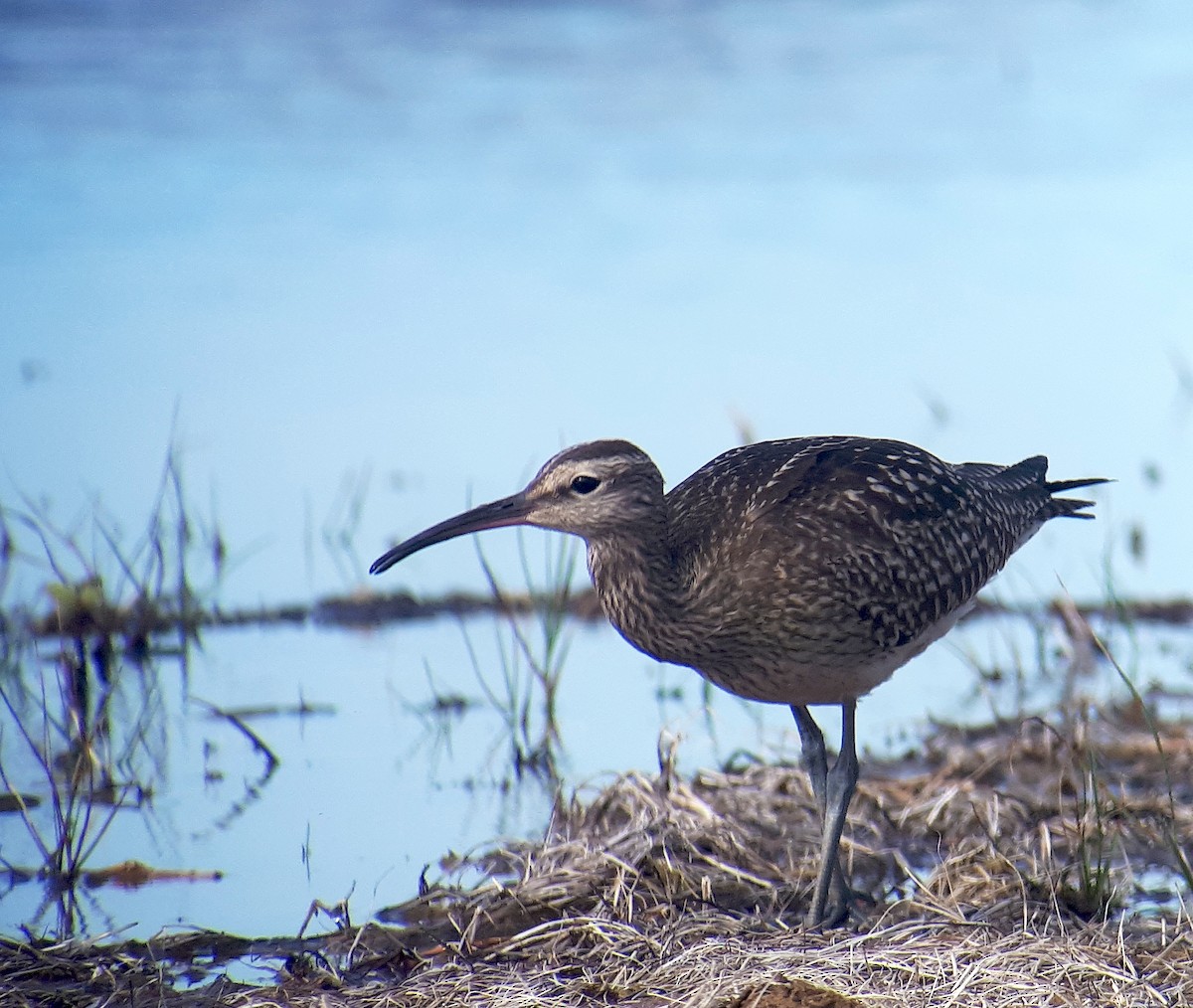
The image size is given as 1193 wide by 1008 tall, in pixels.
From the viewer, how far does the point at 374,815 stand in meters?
6.57

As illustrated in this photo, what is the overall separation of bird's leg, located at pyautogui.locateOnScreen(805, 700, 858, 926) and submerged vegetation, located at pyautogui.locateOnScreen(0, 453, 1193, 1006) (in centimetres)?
12

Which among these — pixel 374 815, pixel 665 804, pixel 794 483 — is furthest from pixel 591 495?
pixel 374 815

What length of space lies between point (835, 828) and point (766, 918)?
35cm

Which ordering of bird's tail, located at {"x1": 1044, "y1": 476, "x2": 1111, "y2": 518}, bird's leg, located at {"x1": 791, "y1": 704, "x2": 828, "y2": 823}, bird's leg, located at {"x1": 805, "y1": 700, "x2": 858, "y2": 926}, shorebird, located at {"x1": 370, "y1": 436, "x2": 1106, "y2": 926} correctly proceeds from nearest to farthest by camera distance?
bird's leg, located at {"x1": 805, "y1": 700, "x2": 858, "y2": 926} < shorebird, located at {"x1": 370, "y1": 436, "x2": 1106, "y2": 926} < bird's leg, located at {"x1": 791, "y1": 704, "x2": 828, "y2": 823} < bird's tail, located at {"x1": 1044, "y1": 476, "x2": 1111, "y2": 518}

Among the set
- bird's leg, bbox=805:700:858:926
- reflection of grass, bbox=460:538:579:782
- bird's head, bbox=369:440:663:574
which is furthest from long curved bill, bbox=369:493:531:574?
bird's leg, bbox=805:700:858:926

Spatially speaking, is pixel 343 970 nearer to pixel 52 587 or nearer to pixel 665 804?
pixel 665 804

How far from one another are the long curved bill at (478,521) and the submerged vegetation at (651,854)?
1.05 meters

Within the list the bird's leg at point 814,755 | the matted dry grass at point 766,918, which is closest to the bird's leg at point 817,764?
the bird's leg at point 814,755

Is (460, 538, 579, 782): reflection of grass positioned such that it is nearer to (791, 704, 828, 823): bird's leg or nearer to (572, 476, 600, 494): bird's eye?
(791, 704, 828, 823): bird's leg

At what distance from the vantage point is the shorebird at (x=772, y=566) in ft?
19.0

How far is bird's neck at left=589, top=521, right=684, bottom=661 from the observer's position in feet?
19.1

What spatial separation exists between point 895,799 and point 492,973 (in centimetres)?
220

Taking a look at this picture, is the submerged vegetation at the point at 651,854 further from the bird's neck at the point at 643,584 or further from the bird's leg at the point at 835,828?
the bird's neck at the point at 643,584

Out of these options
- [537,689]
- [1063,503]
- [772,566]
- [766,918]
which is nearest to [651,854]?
[766,918]
